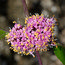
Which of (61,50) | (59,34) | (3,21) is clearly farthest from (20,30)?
(59,34)

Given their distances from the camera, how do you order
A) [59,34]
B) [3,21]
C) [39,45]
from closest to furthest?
[39,45], [3,21], [59,34]

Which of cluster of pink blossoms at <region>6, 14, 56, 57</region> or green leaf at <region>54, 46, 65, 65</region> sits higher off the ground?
cluster of pink blossoms at <region>6, 14, 56, 57</region>

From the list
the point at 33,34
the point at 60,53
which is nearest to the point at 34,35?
the point at 33,34

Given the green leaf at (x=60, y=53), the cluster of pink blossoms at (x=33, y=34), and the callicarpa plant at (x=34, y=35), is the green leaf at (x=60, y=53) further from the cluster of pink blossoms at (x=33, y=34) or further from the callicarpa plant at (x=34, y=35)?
the cluster of pink blossoms at (x=33, y=34)

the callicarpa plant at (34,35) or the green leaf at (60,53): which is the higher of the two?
the callicarpa plant at (34,35)

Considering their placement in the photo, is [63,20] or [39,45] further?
[63,20]

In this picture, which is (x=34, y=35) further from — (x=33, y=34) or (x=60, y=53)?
(x=60, y=53)

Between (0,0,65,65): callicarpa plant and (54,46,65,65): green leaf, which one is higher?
(0,0,65,65): callicarpa plant

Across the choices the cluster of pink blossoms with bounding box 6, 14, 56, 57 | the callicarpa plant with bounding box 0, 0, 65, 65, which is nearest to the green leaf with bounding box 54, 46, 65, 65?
the callicarpa plant with bounding box 0, 0, 65, 65

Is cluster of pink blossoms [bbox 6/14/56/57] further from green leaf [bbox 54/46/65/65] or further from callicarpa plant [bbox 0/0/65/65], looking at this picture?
green leaf [bbox 54/46/65/65]

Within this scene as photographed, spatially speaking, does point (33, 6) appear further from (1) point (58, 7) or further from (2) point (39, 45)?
(2) point (39, 45)

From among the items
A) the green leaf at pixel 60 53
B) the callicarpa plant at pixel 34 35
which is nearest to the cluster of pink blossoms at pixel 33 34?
the callicarpa plant at pixel 34 35
